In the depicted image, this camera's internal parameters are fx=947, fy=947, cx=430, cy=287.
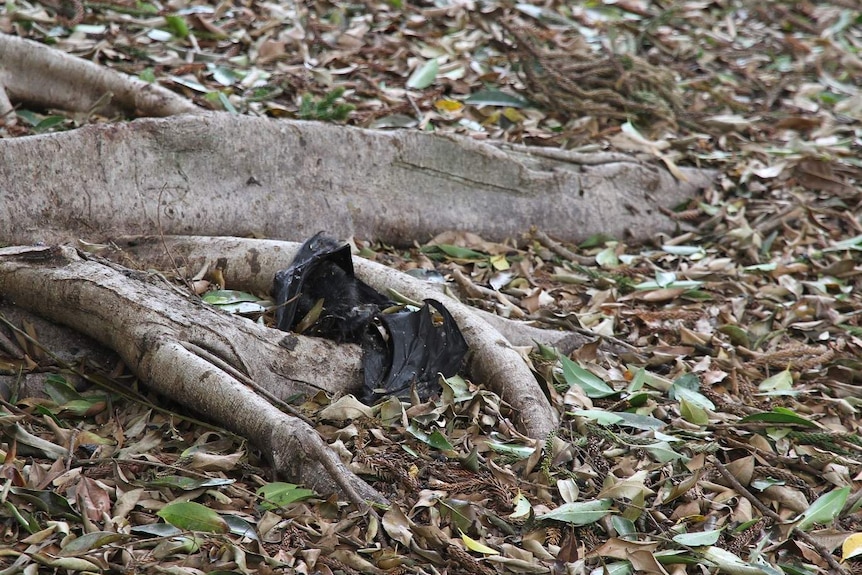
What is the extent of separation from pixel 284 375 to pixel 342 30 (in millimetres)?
2874

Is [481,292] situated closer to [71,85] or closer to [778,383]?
[778,383]

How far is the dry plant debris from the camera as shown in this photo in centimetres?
236

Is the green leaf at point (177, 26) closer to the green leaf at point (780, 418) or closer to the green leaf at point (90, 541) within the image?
the green leaf at point (90, 541)

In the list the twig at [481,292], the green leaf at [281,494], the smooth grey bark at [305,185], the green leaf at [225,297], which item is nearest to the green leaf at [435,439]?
the green leaf at [281,494]

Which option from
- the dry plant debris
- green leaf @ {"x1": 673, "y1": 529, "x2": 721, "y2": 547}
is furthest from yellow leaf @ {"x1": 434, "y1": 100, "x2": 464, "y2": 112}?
green leaf @ {"x1": 673, "y1": 529, "x2": 721, "y2": 547}

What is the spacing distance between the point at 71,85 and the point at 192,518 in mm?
2388

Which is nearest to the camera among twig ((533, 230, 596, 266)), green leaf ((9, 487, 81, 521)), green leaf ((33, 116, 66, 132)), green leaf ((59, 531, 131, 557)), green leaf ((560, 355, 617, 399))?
green leaf ((59, 531, 131, 557))

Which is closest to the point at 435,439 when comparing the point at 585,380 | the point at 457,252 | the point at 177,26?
the point at 585,380

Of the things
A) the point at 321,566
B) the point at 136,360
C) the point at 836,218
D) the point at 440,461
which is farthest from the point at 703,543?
the point at 836,218

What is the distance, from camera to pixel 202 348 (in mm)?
2684

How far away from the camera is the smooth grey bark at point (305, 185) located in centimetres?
322

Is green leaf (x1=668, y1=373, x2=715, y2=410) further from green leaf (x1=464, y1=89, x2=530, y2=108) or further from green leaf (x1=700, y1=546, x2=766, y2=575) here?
green leaf (x1=464, y1=89, x2=530, y2=108)

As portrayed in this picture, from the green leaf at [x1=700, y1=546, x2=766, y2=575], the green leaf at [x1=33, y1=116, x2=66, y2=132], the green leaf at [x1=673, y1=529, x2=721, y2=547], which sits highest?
the green leaf at [x1=33, y1=116, x2=66, y2=132]

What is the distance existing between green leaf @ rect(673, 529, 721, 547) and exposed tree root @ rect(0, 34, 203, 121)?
8.39ft
